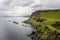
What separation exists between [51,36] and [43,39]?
459 centimetres

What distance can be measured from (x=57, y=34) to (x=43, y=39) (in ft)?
24.4

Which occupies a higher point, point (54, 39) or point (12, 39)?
point (54, 39)

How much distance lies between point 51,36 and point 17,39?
2515 centimetres

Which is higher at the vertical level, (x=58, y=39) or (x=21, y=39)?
(x=58, y=39)

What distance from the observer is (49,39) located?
37750mm

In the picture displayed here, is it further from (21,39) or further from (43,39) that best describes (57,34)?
(21,39)

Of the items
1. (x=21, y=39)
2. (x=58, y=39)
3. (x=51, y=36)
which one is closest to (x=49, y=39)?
(x=51, y=36)

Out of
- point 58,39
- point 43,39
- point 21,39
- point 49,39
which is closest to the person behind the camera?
point 58,39

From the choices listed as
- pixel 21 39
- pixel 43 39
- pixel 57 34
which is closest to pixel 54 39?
pixel 57 34

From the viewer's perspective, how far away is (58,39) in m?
34.2

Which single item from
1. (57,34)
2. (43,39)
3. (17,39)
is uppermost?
(57,34)

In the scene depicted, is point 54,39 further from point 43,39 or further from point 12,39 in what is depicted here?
point 12,39

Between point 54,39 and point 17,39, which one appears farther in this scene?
point 17,39

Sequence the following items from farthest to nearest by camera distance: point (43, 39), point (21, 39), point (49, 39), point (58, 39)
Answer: point (21, 39) → point (43, 39) → point (49, 39) → point (58, 39)
